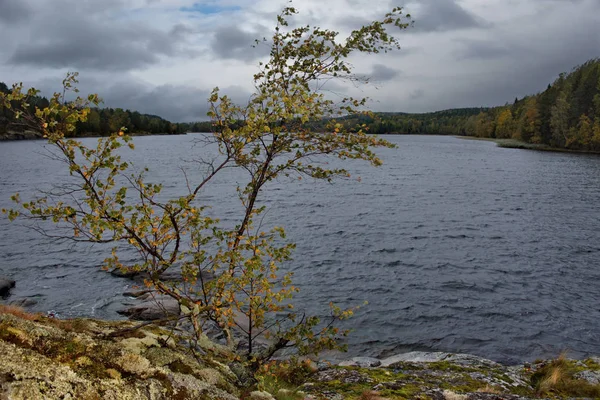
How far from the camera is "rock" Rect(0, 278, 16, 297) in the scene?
19.0 metres

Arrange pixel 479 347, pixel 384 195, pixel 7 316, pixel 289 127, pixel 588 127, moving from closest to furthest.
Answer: pixel 7 316 < pixel 289 127 < pixel 479 347 < pixel 384 195 < pixel 588 127

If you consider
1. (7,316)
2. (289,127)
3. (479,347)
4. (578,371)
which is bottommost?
(479,347)

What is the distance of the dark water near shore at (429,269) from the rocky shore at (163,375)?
5.11 meters

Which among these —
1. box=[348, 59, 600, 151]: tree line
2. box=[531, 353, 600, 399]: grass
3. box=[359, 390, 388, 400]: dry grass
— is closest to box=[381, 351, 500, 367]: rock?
box=[531, 353, 600, 399]: grass

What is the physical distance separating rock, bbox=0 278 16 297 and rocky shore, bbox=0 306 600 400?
15.2m

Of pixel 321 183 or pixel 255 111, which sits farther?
pixel 321 183

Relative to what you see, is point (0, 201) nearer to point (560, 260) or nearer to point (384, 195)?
point (384, 195)

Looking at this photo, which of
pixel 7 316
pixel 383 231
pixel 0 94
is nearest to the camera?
pixel 7 316

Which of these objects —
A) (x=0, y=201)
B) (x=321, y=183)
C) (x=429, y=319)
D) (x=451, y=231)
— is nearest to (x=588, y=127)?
(x=321, y=183)

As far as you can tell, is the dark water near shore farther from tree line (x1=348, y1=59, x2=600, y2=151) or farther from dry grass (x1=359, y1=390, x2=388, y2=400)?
tree line (x1=348, y1=59, x2=600, y2=151)

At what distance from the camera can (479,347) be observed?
1563 cm

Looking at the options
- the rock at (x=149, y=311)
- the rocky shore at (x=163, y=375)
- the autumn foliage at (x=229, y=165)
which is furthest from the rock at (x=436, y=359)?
the rock at (x=149, y=311)

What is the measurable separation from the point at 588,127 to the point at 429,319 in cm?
11171

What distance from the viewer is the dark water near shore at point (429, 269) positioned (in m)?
16.7
